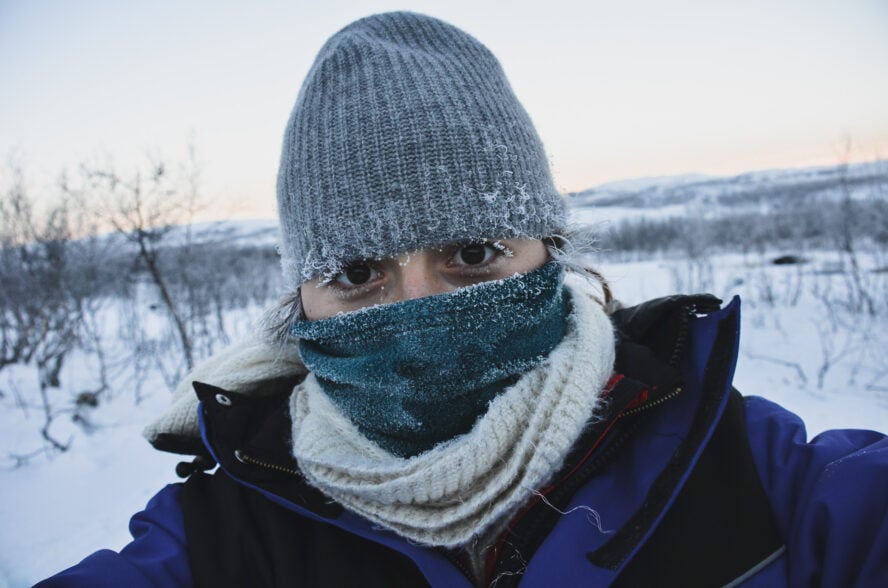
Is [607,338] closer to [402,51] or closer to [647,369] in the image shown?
[647,369]

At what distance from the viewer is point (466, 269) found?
102 centimetres

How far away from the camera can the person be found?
79cm

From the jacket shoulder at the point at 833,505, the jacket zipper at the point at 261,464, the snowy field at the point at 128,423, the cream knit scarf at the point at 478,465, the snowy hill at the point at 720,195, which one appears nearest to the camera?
the jacket shoulder at the point at 833,505

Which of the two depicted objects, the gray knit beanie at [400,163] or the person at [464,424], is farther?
the gray knit beanie at [400,163]

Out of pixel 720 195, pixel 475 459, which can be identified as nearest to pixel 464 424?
pixel 475 459

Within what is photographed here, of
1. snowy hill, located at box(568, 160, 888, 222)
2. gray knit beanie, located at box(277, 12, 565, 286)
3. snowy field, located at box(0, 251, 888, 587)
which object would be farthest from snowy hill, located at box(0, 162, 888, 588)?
snowy hill, located at box(568, 160, 888, 222)

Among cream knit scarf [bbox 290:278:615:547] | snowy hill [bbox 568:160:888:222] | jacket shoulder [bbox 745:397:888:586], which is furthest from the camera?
snowy hill [bbox 568:160:888:222]

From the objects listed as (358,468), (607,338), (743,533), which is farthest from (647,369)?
(358,468)

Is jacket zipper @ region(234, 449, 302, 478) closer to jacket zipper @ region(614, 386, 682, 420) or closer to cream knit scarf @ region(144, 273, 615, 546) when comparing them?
cream knit scarf @ region(144, 273, 615, 546)

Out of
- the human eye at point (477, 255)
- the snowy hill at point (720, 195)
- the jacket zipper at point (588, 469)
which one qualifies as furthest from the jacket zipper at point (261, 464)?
the snowy hill at point (720, 195)

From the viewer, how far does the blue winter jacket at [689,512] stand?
73 cm

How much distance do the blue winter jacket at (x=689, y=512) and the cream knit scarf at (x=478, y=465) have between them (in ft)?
0.17

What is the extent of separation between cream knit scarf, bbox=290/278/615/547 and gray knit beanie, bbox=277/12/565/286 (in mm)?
355

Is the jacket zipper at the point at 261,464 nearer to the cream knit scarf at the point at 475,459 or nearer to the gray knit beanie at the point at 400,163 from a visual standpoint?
the cream knit scarf at the point at 475,459
